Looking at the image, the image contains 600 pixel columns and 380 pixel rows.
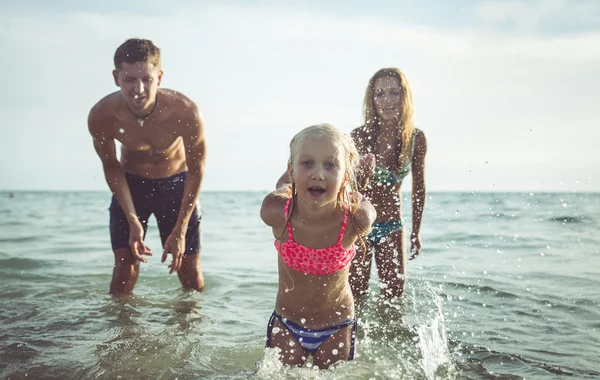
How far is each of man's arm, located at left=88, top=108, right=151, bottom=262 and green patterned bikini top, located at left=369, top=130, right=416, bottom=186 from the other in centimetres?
206

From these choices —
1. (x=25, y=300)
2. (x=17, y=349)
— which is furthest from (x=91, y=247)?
(x=17, y=349)

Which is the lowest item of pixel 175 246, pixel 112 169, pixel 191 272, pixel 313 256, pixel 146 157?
pixel 191 272

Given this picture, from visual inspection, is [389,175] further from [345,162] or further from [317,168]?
[317,168]

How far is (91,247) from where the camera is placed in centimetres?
1028

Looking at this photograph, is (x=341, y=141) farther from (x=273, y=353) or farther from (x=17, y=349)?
(x=17, y=349)

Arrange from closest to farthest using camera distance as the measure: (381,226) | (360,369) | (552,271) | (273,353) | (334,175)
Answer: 1. (334,175)
2. (273,353)
3. (360,369)
4. (381,226)
5. (552,271)

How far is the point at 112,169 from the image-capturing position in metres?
5.09

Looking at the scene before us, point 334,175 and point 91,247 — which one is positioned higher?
point 334,175

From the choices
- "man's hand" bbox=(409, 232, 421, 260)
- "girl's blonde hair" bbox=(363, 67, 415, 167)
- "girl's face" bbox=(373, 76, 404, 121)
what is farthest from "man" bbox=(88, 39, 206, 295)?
"man's hand" bbox=(409, 232, 421, 260)

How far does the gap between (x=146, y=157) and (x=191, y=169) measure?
50 cm

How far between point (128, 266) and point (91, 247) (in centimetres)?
535

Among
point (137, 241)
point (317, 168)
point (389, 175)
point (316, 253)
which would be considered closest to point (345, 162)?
point (317, 168)

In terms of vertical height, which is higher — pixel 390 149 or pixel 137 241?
pixel 390 149

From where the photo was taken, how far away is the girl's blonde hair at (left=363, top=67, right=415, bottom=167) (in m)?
5.00
